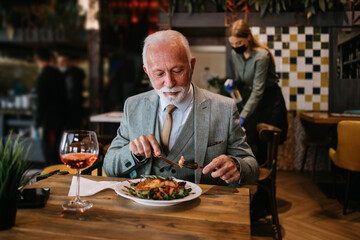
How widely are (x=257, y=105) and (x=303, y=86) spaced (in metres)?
1.91

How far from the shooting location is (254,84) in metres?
3.49

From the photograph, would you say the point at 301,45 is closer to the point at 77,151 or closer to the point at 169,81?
the point at 169,81

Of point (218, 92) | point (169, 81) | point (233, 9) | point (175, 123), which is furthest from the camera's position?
point (233, 9)

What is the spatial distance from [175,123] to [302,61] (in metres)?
3.80

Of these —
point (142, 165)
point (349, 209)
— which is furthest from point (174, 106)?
point (349, 209)

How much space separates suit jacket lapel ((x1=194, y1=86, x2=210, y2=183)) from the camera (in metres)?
1.64

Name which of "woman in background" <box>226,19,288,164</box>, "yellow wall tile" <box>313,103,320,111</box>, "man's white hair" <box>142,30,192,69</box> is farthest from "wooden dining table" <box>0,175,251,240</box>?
"yellow wall tile" <box>313,103,320,111</box>

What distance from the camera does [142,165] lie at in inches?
65.4

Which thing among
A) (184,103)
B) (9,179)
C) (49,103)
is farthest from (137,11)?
(9,179)

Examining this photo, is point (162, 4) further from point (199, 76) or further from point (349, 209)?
point (349, 209)

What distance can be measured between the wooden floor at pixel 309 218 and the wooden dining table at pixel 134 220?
70.5 inches

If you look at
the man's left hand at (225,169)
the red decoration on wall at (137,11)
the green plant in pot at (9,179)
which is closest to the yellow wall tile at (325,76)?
the red decoration on wall at (137,11)

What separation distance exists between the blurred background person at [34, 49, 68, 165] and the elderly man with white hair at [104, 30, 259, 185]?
4.07 m

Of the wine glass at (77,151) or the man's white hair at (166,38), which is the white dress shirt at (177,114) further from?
the wine glass at (77,151)
